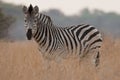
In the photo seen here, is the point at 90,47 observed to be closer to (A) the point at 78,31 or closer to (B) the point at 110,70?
(A) the point at 78,31

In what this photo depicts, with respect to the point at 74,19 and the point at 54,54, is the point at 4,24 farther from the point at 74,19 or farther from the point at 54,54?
the point at 74,19

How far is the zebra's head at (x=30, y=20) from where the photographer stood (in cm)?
699

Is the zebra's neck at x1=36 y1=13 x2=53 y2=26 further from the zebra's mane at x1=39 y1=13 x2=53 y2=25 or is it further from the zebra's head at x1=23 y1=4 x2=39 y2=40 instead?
the zebra's head at x1=23 y1=4 x2=39 y2=40

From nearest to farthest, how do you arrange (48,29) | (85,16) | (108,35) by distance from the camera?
(48,29) < (108,35) < (85,16)

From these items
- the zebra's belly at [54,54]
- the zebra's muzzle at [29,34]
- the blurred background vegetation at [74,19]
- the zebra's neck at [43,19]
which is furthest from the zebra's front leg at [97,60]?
the blurred background vegetation at [74,19]

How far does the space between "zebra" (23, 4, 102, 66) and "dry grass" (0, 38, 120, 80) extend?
22 cm

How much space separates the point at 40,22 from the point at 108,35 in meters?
2.25

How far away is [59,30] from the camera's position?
8.04 m

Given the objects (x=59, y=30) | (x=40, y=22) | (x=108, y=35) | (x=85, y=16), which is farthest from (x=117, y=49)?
(x=85, y=16)

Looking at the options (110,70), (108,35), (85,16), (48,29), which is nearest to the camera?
(110,70)

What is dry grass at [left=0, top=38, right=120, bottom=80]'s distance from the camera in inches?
248

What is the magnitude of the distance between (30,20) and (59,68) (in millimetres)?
970

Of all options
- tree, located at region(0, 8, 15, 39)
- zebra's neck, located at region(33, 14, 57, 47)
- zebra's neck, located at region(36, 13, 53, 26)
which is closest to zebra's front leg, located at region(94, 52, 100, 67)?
zebra's neck, located at region(33, 14, 57, 47)

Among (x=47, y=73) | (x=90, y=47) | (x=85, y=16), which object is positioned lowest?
(x=47, y=73)
